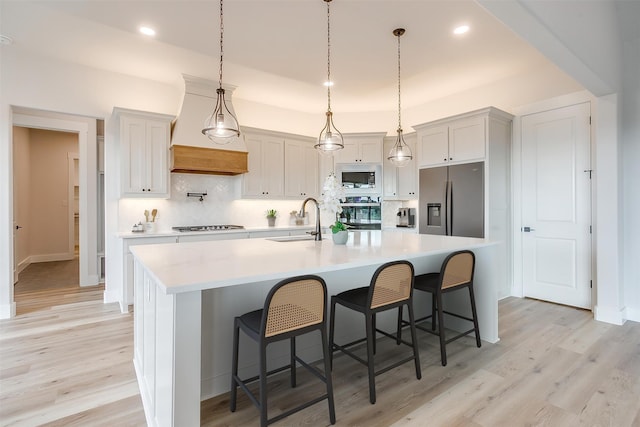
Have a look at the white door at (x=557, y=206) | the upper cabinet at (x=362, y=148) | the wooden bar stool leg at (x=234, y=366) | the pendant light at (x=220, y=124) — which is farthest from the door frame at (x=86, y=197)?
the white door at (x=557, y=206)

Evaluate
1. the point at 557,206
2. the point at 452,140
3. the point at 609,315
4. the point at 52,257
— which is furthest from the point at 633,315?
the point at 52,257

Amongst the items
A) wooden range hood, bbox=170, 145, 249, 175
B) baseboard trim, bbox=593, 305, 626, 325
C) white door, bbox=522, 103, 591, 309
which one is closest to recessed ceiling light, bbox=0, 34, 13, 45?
wooden range hood, bbox=170, 145, 249, 175

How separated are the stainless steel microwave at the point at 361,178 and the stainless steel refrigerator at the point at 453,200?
2.84ft

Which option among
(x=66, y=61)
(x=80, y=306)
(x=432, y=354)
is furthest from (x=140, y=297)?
(x=66, y=61)

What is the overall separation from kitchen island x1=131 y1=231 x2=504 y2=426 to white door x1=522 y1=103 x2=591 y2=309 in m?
1.65

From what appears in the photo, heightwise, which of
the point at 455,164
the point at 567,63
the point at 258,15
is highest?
the point at 258,15

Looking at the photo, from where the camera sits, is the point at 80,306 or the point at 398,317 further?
the point at 80,306

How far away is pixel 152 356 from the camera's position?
1811 millimetres

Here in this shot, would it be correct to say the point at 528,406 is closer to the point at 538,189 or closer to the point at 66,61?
the point at 538,189

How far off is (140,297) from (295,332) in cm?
119

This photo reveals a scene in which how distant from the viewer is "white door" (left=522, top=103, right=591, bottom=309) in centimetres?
374

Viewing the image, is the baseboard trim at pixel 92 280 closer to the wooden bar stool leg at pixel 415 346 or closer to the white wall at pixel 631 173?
the wooden bar stool leg at pixel 415 346

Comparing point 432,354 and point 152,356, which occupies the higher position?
point 152,356

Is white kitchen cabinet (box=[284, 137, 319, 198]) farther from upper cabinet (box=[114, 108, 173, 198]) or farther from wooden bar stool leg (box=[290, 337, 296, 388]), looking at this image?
wooden bar stool leg (box=[290, 337, 296, 388])
